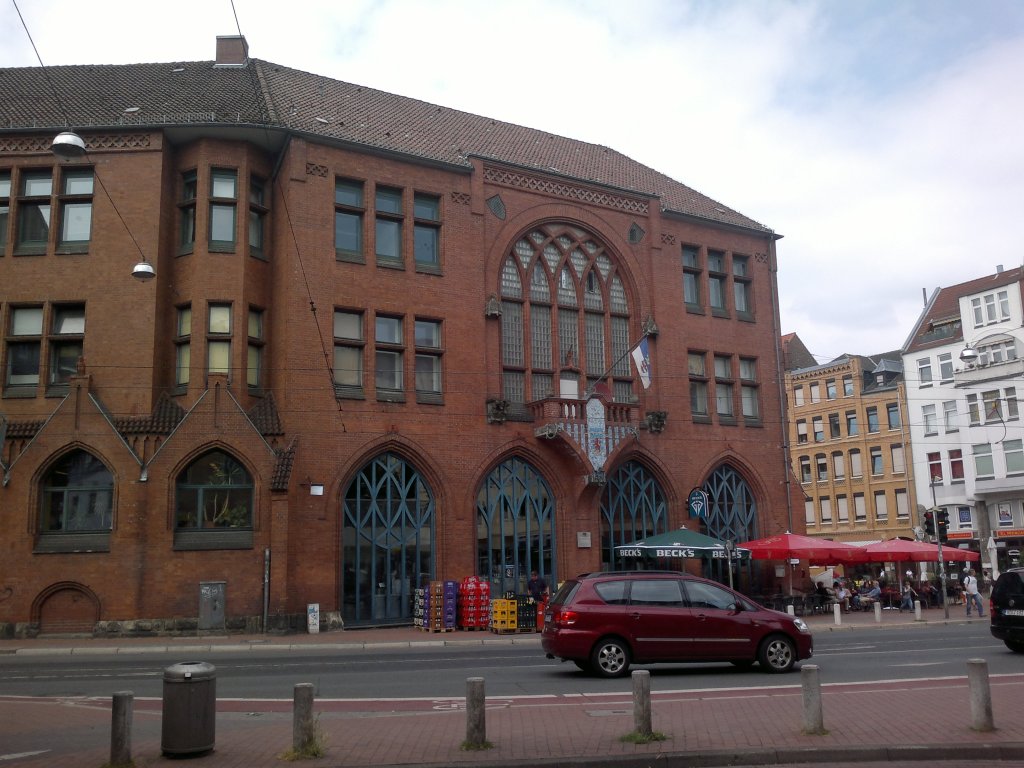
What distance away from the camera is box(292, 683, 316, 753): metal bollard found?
29.1 feet

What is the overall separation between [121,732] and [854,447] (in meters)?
59.7

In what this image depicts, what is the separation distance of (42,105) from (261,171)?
24.2 ft

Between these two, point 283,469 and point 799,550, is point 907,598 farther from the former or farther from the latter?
point 283,469

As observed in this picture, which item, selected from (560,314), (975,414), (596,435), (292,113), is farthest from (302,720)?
(975,414)

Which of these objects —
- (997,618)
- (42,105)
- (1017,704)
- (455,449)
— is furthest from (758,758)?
(42,105)

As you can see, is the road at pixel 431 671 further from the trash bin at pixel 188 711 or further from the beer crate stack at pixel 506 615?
the trash bin at pixel 188 711

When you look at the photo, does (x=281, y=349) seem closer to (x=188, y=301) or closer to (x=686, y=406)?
(x=188, y=301)

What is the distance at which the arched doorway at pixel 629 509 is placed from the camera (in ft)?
108

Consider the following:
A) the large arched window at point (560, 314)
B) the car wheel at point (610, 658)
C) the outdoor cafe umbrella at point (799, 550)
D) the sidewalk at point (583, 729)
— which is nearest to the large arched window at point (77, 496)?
the large arched window at point (560, 314)

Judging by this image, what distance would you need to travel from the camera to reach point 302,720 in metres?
8.91

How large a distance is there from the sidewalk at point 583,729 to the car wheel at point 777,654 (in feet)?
4.14

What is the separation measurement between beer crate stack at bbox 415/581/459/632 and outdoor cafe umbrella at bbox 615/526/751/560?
6.32 metres

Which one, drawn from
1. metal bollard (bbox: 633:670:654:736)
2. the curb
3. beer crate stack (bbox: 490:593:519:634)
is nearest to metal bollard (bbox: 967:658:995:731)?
the curb

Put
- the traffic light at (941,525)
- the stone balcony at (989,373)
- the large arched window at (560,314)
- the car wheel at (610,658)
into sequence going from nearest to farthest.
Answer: the car wheel at (610,658)
the traffic light at (941,525)
the large arched window at (560,314)
the stone balcony at (989,373)
